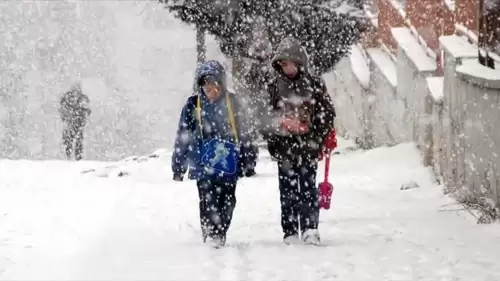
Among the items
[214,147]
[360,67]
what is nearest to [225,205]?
[214,147]

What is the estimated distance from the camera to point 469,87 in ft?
28.0

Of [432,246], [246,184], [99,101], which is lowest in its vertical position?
[99,101]

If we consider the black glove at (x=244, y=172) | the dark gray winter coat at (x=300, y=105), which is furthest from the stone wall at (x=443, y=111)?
the black glove at (x=244, y=172)

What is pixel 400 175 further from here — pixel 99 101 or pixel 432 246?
pixel 99 101

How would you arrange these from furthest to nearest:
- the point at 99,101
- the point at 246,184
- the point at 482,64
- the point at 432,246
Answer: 1. the point at 99,101
2. the point at 246,184
3. the point at 482,64
4. the point at 432,246

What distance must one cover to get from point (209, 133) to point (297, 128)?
0.64 metres

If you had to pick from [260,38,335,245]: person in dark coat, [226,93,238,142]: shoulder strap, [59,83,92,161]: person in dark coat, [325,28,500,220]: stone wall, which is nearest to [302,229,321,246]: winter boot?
[260,38,335,245]: person in dark coat

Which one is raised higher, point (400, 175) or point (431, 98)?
point (431, 98)

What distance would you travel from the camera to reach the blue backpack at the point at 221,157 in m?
6.62

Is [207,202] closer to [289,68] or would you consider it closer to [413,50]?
[289,68]

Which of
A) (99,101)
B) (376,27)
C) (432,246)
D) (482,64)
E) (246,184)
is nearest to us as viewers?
(432,246)

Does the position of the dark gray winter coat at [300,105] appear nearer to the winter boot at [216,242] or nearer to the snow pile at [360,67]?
the winter boot at [216,242]

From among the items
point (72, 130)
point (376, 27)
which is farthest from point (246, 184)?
point (72, 130)

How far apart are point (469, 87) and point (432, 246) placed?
241 cm
